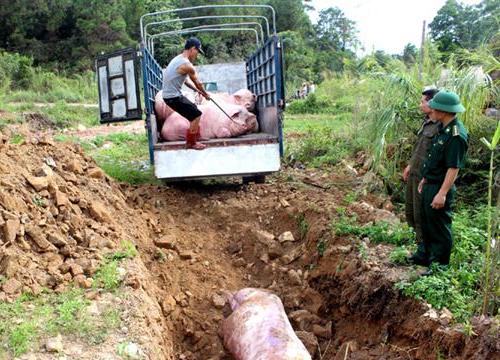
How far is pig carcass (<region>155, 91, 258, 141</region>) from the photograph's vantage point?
251 inches

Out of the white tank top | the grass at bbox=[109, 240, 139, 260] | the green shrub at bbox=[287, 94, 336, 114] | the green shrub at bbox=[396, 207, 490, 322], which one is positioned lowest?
the green shrub at bbox=[396, 207, 490, 322]

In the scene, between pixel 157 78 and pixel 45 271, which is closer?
pixel 45 271

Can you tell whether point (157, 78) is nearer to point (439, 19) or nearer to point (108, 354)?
point (108, 354)

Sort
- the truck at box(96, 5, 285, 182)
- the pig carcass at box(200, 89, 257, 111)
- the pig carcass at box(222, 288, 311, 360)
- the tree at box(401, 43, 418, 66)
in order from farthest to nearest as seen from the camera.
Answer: the tree at box(401, 43, 418, 66), the pig carcass at box(200, 89, 257, 111), the truck at box(96, 5, 285, 182), the pig carcass at box(222, 288, 311, 360)

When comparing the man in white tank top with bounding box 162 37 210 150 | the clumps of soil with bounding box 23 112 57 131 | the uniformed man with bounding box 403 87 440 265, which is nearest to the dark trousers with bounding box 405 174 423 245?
the uniformed man with bounding box 403 87 440 265

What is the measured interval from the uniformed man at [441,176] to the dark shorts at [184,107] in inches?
113

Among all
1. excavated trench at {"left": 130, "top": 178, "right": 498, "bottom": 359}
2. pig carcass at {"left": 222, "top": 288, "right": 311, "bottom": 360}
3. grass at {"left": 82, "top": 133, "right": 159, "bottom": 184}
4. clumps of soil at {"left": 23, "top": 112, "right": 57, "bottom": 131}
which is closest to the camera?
pig carcass at {"left": 222, "top": 288, "right": 311, "bottom": 360}

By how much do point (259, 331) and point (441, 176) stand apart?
168cm

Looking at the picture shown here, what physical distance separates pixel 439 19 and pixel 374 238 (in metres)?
28.4

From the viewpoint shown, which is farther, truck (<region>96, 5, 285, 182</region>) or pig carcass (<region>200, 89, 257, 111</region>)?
pig carcass (<region>200, 89, 257, 111</region>)

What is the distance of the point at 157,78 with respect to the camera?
25.2 feet

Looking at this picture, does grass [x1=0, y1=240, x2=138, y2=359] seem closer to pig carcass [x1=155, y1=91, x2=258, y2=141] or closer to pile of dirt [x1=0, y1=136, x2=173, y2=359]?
pile of dirt [x1=0, y1=136, x2=173, y2=359]

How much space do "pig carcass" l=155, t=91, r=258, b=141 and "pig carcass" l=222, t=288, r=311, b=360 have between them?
280 centimetres

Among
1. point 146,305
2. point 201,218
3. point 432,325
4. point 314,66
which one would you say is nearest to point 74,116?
point 201,218
